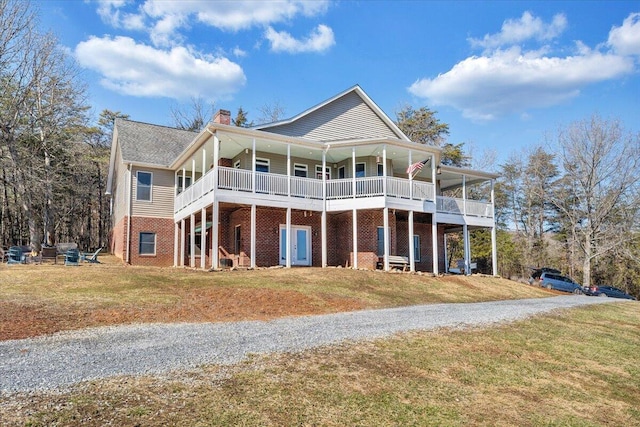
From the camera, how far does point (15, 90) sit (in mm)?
26812

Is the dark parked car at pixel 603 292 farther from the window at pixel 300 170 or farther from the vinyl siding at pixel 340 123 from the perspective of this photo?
the window at pixel 300 170

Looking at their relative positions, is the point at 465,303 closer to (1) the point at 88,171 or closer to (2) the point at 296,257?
(2) the point at 296,257

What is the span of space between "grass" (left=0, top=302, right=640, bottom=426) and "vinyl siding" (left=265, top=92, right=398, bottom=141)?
15.9m

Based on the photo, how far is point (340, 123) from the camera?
23750mm

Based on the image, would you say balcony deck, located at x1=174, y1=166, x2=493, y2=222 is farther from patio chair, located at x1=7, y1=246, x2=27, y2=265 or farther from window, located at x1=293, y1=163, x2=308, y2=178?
patio chair, located at x1=7, y1=246, x2=27, y2=265

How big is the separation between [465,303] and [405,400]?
10.6 meters

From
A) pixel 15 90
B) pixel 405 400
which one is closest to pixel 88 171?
pixel 15 90

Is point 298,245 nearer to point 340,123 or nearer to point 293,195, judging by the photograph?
point 293,195

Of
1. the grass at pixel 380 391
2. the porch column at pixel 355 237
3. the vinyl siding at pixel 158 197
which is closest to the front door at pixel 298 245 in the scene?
the porch column at pixel 355 237

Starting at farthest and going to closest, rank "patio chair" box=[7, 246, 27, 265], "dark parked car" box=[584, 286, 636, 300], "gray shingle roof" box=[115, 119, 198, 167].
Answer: "dark parked car" box=[584, 286, 636, 300] → "gray shingle roof" box=[115, 119, 198, 167] → "patio chair" box=[7, 246, 27, 265]

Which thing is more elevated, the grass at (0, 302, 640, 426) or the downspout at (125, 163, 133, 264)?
the downspout at (125, 163, 133, 264)

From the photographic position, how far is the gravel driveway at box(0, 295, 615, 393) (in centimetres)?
586

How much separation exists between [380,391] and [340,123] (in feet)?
64.3

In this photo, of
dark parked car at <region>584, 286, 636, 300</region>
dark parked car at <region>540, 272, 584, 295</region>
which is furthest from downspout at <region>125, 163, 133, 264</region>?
dark parked car at <region>584, 286, 636, 300</region>
